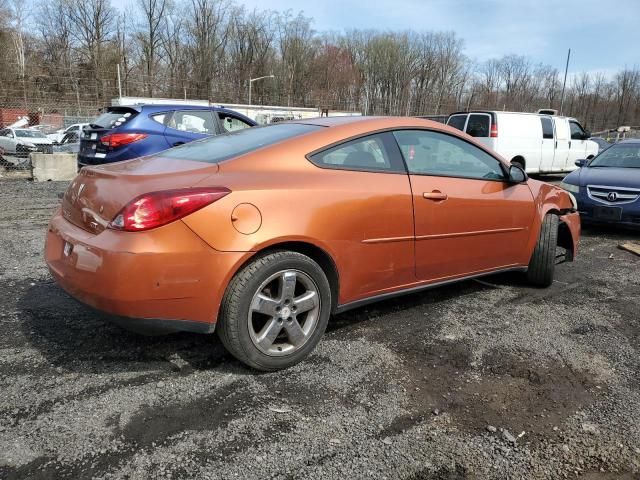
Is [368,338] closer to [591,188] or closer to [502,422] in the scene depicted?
[502,422]

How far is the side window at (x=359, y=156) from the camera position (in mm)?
3102

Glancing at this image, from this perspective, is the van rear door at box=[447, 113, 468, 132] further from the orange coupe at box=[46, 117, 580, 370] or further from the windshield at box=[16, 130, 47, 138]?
the windshield at box=[16, 130, 47, 138]

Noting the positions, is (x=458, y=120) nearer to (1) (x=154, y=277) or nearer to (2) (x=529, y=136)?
(2) (x=529, y=136)

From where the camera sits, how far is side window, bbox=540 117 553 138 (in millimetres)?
13391

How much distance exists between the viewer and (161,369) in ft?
9.38

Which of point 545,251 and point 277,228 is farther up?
point 277,228

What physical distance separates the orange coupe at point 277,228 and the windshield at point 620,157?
4.99m

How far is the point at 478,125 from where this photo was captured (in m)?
12.2

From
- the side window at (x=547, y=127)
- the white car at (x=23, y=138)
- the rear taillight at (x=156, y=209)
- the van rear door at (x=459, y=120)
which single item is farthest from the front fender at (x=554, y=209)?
the white car at (x=23, y=138)

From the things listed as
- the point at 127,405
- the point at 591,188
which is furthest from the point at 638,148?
the point at 127,405

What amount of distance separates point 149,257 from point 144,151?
5.23 meters

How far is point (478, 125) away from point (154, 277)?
11.2 m

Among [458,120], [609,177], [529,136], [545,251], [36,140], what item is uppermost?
[458,120]

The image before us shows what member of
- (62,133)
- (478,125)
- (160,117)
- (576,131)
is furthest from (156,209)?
(62,133)
